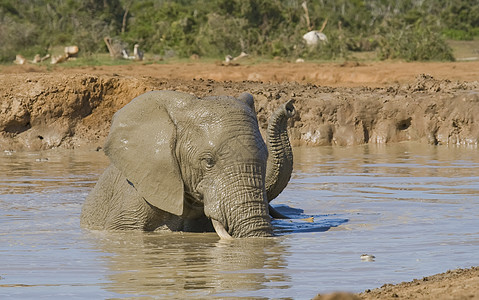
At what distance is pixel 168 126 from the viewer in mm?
7441

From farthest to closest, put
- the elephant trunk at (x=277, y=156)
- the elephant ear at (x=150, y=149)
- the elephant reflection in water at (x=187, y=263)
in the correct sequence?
the elephant trunk at (x=277, y=156) < the elephant ear at (x=150, y=149) < the elephant reflection in water at (x=187, y=263)

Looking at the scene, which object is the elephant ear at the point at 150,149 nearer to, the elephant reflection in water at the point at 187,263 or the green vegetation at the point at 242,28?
the elephant reflection in water at the point at 187,263

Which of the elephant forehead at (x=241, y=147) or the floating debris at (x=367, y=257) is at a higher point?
the elephant forehead at (x=241, y=147)

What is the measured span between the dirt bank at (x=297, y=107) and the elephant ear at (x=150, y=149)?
11.7 metres

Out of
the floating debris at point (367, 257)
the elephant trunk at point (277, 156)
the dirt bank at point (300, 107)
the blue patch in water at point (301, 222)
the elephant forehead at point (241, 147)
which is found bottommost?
the dirt bank at point (300, 107)

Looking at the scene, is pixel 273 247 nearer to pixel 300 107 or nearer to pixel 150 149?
pixel 150 149

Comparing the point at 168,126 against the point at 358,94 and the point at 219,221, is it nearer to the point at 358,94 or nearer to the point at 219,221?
the point at 219,221

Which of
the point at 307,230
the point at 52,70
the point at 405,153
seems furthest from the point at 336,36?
the point at 307,230

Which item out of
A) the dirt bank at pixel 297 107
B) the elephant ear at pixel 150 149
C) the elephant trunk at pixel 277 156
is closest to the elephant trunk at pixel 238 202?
the elephant ear at pixel 150 149

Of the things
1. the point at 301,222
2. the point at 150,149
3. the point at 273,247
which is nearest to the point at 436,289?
the point at 273,247

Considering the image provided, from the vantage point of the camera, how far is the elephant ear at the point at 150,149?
7398 millimetres

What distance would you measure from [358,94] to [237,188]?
1333cm

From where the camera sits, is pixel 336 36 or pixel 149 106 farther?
pixel 336 36

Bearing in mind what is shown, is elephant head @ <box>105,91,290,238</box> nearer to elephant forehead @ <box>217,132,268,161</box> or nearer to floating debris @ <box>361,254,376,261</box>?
elephant forehead @ <box>217,132,268,161</box>
